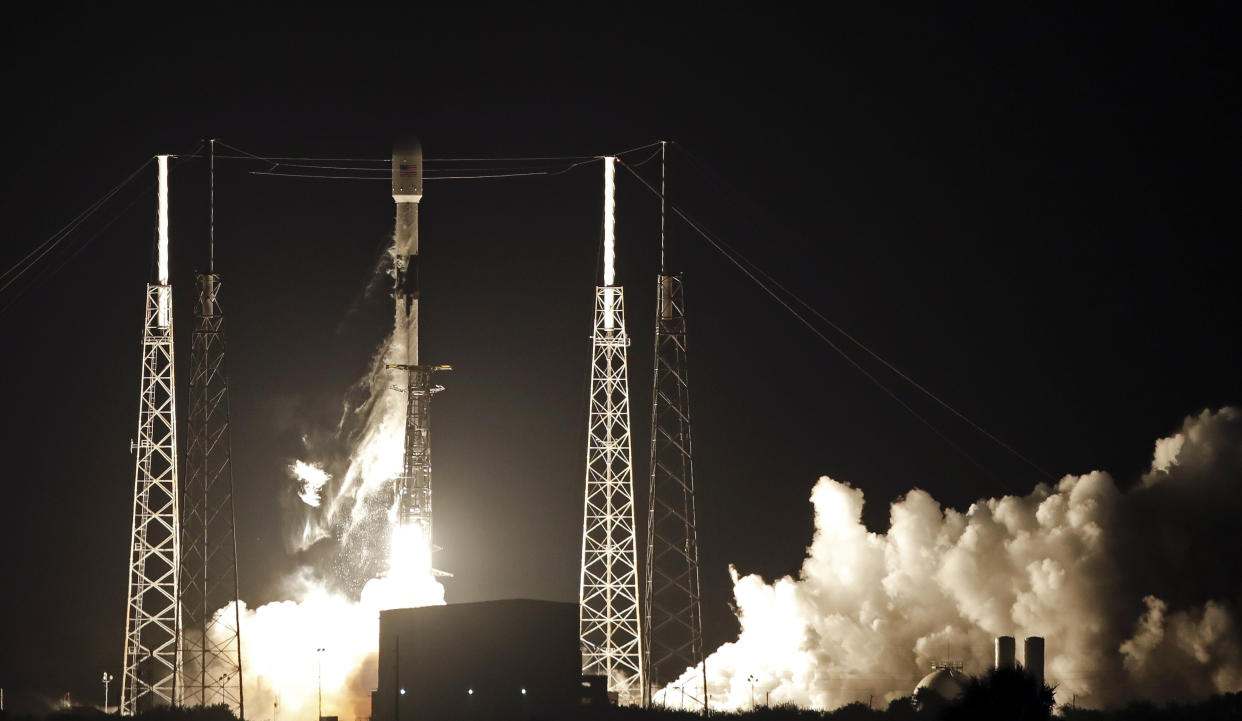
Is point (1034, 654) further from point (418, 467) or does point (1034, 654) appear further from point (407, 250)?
point (407, 250)

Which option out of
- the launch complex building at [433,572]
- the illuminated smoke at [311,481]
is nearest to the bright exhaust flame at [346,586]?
the illuminated smoke at [311,481]

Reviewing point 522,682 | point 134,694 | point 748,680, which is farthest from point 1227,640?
point 134,694

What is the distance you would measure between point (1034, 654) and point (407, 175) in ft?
80.5

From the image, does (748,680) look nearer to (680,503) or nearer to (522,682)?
(522,682)

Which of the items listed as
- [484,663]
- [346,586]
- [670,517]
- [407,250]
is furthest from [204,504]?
[670,517]

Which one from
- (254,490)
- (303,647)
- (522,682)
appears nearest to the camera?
(522,682)

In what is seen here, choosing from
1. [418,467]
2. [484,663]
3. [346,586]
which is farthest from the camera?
[346,586]

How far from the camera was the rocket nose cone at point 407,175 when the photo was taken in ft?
221

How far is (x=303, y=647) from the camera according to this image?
68750 mm

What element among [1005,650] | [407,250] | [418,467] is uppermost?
[407,250]

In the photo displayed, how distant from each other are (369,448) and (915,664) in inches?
765

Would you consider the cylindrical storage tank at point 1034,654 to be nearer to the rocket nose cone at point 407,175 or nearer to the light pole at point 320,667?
the light pole at point 320,667

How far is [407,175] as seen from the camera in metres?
67.5

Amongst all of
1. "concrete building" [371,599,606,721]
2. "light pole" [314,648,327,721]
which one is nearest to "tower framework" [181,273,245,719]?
"light pole" [314,648,327,721]
